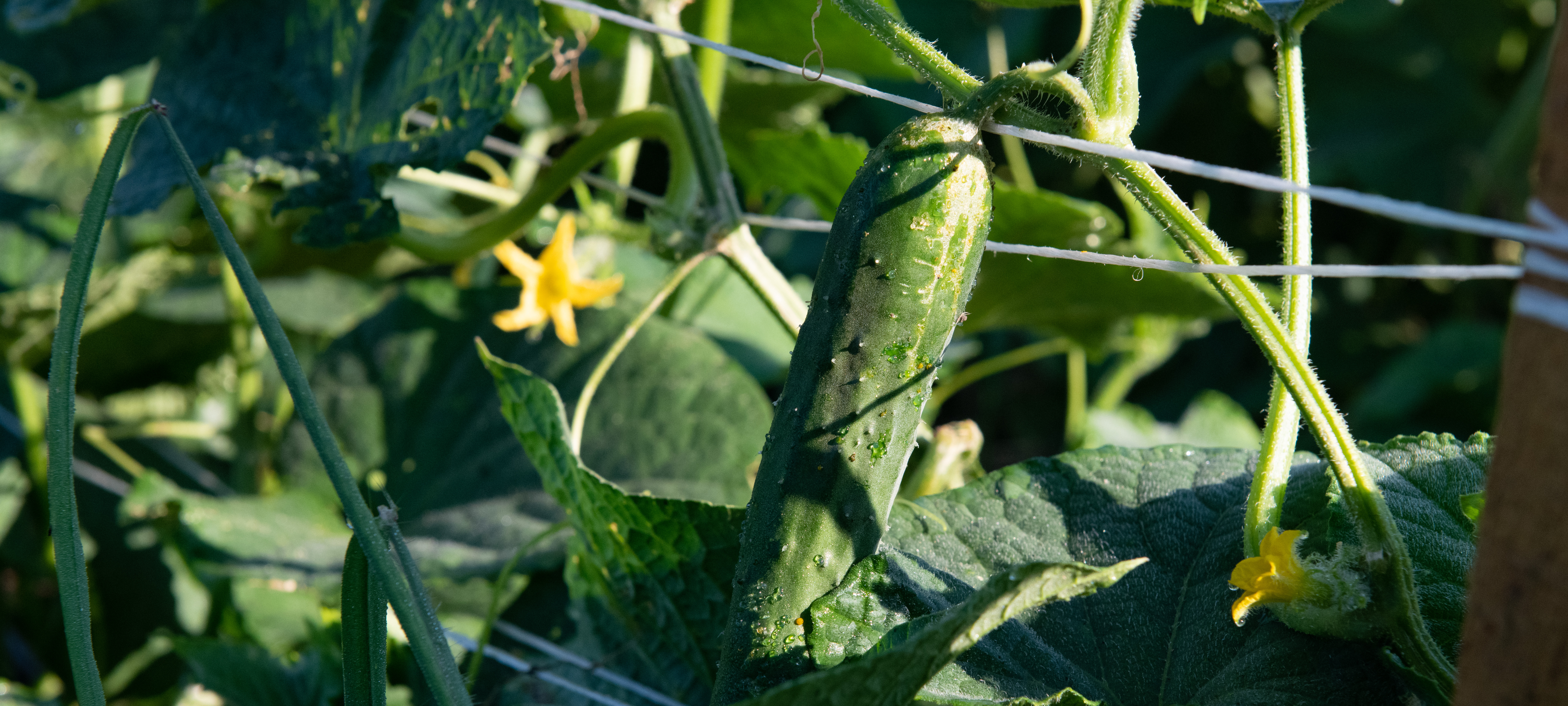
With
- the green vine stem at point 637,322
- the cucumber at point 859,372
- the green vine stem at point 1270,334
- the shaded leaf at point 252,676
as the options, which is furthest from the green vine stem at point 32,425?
Answer: the green vine stem at point 1270,334

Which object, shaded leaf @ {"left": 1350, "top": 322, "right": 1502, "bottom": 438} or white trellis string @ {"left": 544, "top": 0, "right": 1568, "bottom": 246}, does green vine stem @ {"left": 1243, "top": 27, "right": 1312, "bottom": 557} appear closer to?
white trellis string @ {"left": 544, "top": 0, "right": 1568, "bottom": 246}

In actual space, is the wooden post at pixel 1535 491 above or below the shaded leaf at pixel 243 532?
above

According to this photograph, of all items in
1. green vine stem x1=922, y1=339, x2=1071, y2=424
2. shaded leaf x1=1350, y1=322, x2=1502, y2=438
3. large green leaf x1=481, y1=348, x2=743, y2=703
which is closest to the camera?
large green leaf x1=481, y1=348, x2=743, y2=703

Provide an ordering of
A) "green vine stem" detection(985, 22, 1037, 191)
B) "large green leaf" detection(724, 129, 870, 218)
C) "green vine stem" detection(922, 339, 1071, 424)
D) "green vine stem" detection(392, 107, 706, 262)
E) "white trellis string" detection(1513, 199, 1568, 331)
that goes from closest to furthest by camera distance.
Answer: "white trellis string" detection(1513, 199, 1568, 331)
"green vine stem" detection(392, 107, 706, 262)
"large green leaf" detection(724, 129, 870, 218)
"green vine stem" detection(922, 339, 1071, 424)
"green vine stem" detection(985, 22, 1037, 191)

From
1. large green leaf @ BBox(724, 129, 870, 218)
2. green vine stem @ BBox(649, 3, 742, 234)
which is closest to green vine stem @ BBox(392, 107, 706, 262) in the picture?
green vine stem @ BBox(649, 3, 742, 234)

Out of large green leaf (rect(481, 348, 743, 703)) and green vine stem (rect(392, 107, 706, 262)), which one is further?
green vine stem (rect(392, 107, 706, 262))

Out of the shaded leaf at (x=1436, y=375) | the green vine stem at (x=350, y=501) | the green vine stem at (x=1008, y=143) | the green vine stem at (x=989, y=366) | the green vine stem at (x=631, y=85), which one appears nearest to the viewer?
the green vine stem at (x=350, y=501)

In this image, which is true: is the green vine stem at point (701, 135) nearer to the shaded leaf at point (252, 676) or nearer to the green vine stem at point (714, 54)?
the green vine stem at point (714, 54)

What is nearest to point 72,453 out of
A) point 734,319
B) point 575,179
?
point 575,179
